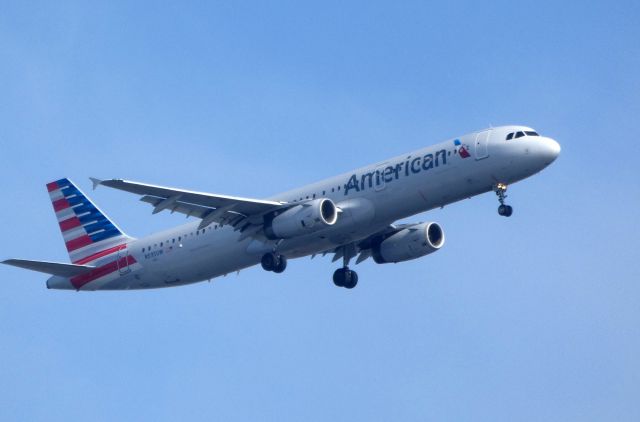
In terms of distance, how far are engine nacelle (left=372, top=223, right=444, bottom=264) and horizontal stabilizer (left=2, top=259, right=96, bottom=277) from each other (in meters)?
15.3

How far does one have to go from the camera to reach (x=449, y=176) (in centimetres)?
5306

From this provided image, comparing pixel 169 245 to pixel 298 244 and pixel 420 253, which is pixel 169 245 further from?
pixel 420 253

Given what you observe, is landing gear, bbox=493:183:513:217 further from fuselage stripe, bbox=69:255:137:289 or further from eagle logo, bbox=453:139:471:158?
fuselage stripe, bbox=69:255:137:289

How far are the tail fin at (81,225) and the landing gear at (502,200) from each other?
69.4 feet

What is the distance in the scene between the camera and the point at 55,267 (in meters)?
61.3

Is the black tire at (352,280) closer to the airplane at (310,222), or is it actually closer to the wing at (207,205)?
the airplane at (310,222)

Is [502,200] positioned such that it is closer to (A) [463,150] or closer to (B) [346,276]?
(A) [463,150]

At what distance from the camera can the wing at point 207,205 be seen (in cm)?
5322

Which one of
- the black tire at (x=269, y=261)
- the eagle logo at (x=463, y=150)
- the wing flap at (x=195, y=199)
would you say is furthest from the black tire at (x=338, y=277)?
the eagle logo at (x=463, y=150)

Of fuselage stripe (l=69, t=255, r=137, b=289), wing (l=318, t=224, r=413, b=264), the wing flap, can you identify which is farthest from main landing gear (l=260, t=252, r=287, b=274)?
fuselage stripe (l=69, t=255, r=137, b=289)

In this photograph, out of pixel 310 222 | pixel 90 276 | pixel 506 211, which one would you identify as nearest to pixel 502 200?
pixel 506 211

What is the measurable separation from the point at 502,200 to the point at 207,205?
13.4 metres

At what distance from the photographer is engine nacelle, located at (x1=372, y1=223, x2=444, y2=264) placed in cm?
6088

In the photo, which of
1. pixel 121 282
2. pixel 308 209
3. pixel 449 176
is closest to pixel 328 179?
pixel 308 209
